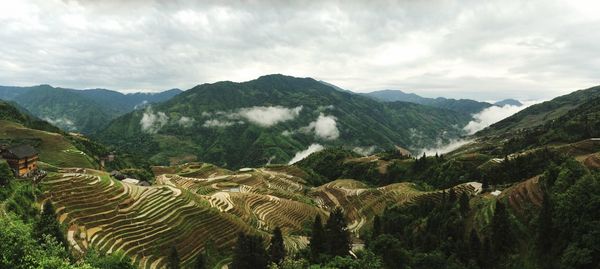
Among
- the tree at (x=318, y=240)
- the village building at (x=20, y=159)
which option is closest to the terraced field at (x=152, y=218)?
the village building at (x=20, y=159)

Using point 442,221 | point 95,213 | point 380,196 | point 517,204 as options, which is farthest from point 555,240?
point 380,196

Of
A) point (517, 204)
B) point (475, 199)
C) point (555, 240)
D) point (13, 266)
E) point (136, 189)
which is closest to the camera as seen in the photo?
point (13, 266)

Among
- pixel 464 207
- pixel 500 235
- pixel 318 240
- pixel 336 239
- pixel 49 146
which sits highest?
pixel 49 146

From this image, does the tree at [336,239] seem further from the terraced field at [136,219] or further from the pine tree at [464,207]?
the pine tree at [464,207]

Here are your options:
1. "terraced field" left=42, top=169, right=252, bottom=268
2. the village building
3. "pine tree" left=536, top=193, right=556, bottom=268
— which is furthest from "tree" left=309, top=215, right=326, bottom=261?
the village building

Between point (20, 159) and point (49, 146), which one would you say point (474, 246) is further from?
point (49, 146)

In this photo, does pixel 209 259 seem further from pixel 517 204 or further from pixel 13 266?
pixel 517 204

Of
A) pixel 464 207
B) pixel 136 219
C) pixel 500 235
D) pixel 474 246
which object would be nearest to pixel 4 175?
pixel 136 219

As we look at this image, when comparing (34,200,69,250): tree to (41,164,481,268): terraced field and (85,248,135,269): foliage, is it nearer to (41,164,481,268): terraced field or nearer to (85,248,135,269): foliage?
(41,164,481,268): terraced field
